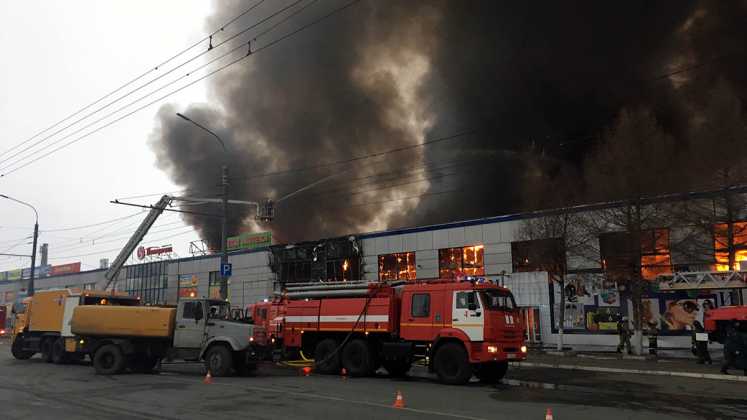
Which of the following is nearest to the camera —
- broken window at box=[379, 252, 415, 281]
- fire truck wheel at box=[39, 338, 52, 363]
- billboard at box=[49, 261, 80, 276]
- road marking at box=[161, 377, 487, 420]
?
road marking at box=[161, 377, 487, 420]

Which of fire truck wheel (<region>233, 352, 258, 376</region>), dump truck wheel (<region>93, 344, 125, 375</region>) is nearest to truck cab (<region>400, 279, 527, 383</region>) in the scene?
fire truck wheel (<region>233, 352, 258, 376</region>)

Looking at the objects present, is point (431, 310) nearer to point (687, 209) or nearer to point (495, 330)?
point (495, 330)

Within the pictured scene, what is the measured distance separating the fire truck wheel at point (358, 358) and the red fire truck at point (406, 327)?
0.03m

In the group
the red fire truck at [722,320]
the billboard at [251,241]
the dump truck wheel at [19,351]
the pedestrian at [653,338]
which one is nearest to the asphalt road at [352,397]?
the red fire truck at [722,320]

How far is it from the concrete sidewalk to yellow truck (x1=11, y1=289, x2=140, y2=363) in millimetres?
15441

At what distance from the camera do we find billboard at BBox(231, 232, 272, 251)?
4048cm

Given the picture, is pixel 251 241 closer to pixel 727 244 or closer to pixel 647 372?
pixel 647 372

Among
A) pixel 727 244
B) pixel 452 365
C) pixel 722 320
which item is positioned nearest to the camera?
pixel 452 365

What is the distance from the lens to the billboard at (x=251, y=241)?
40478 mm

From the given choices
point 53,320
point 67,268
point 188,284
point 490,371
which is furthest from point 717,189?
point 67,268

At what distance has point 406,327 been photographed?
16.1 metres

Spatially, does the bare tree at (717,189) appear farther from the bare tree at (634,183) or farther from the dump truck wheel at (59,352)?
the dump truck wheel at (59,352)

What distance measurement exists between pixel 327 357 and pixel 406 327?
2.94 m

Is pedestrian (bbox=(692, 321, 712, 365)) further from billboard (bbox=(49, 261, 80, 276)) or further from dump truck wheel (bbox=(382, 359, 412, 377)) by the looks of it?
billboard (bbox=(49, 261, 80, 276))
